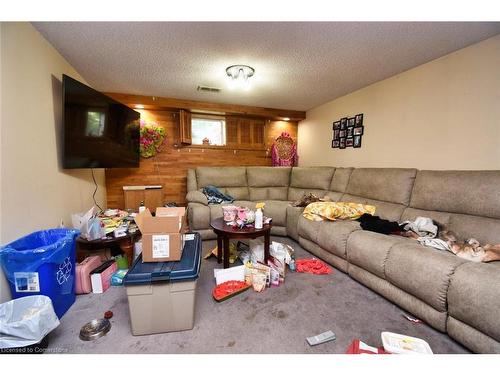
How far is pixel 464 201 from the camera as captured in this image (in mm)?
1886

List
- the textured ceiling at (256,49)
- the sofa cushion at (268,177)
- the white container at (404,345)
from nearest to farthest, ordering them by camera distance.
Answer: the white container at (404,345) < the textured ceiling at (256,49) < the sofa cushion at (268,177)

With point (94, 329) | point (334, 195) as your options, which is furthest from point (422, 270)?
point (94, 329)

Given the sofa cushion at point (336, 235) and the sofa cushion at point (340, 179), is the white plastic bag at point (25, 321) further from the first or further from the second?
the sofa cushion at point (340, 179)

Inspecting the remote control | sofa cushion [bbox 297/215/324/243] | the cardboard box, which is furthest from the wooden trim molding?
the remote control

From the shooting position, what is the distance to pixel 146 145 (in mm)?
3764

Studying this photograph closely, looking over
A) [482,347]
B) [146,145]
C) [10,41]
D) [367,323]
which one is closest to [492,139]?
[482,347]

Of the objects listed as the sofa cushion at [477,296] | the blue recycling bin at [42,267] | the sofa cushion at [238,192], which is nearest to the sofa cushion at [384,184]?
the sofa cushion at [477,296]

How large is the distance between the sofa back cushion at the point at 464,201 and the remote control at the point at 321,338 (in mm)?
1427

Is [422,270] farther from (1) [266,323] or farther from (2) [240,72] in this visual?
(2) [240,72]

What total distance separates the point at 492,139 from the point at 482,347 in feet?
5.89

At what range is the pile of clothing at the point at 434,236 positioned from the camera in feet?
4.91

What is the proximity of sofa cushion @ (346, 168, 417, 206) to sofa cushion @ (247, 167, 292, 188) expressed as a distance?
4.35 feet

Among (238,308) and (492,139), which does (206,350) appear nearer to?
(238,308)

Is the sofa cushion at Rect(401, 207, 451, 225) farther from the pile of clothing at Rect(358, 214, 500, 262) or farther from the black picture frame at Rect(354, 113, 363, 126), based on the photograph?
the black picture frame at Rect(354, 113, 363, 126)
